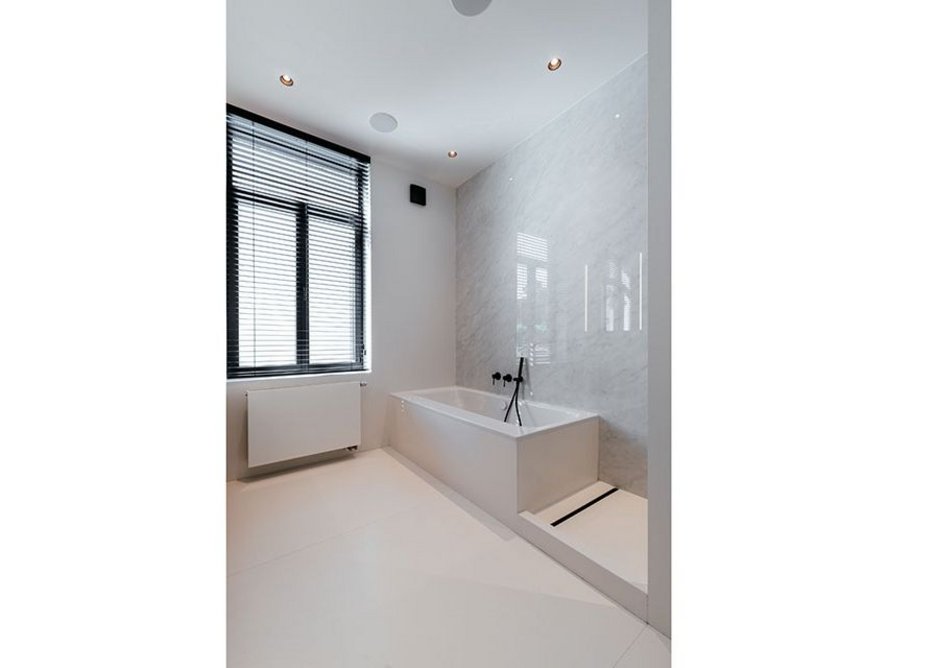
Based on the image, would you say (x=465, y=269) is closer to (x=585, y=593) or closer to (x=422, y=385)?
(x=422, y=385)

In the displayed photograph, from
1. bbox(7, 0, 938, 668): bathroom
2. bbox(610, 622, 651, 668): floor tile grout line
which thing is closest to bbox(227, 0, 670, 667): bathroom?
bbox(610, 622, 651, 668): floor tile grout line

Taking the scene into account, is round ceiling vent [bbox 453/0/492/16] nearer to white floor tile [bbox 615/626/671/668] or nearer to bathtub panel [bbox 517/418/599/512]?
bathtub panel [bbox 517/418/599/512]

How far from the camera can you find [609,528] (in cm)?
177

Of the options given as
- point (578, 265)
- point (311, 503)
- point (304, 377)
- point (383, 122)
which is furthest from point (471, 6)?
point (311, 503)

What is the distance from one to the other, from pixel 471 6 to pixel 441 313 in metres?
2.26

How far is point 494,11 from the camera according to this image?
1682 millimetres

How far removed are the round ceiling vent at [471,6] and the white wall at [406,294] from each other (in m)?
1.53

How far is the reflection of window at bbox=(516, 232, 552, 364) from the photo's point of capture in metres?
2.65

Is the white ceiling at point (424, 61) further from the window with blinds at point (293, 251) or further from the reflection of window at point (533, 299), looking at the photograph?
the reflection of window at point (533, 299)

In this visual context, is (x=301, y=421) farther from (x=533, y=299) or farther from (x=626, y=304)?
(x=626, y=304)

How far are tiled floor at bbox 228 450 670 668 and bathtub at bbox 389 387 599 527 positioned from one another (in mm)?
170
